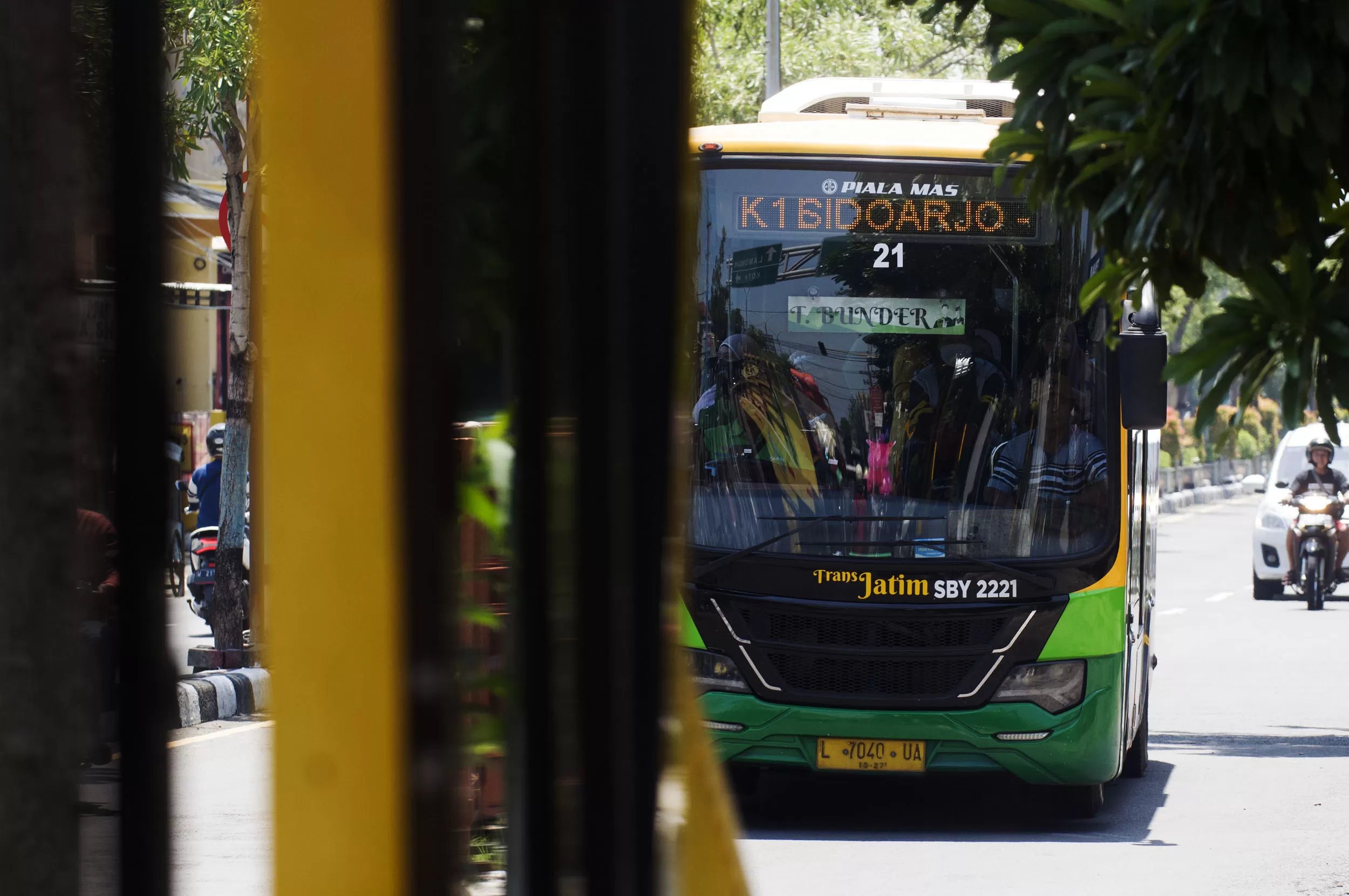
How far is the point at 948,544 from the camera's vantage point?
23.4 ft

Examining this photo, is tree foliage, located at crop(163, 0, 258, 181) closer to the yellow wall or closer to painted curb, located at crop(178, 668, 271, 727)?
the yellow wall

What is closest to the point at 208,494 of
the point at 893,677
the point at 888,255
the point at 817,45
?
the point at 888,255

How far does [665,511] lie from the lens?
1.63m

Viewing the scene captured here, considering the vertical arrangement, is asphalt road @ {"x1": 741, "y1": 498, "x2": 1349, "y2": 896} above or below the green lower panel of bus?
below

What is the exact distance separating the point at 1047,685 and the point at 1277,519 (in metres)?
12.2

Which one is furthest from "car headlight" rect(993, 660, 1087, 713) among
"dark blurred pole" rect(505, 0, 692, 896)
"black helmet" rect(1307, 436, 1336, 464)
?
"black helmet" rect(1307, 436, 1336, 464)

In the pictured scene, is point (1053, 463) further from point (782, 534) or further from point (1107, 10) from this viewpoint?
point (1107, 10)

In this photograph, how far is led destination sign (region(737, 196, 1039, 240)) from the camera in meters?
7.34

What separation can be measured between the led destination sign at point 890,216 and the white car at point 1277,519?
1157 centimetres

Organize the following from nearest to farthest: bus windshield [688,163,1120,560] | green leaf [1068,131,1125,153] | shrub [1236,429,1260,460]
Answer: green leaf [1068,131,1125,153], bus windshield [688,163,1120,560], shrub [1236,429,1260,460]

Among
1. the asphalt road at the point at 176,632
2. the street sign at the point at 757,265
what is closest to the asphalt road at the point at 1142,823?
the street sign at the point at 757,265

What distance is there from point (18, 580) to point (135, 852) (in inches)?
10.1

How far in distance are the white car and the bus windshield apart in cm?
1155

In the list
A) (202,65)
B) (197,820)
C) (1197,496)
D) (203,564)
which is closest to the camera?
(197,820)
